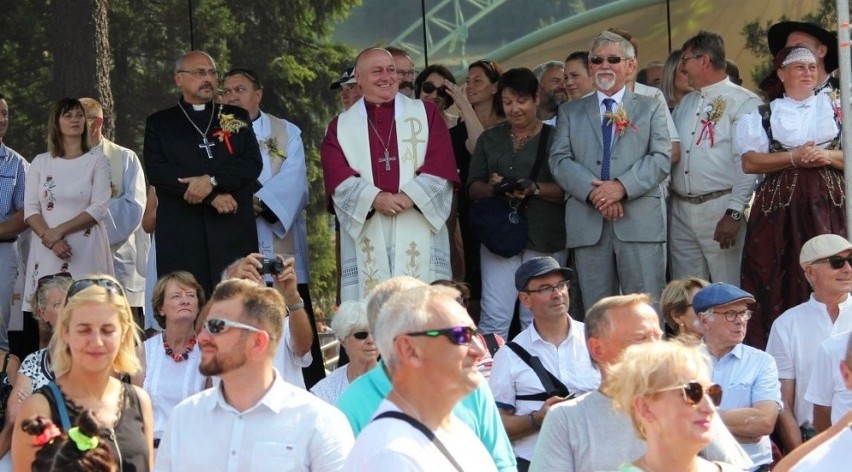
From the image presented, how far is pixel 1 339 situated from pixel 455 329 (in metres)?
5.12

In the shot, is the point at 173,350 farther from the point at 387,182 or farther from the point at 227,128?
the point at 387,182

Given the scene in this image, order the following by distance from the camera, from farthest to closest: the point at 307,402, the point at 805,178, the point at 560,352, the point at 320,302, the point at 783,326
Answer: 1. the point at 320,302
2. the point at 805,178
3. the point at 783,326
4. the point at 560,352
5. the point at 307,402

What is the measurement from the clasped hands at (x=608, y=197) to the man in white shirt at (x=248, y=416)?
12.5ft

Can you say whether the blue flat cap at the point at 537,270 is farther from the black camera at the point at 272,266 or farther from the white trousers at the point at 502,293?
the white trousers at the point at 502,293

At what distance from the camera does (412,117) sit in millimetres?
9188

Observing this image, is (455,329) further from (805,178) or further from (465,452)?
(805,178)

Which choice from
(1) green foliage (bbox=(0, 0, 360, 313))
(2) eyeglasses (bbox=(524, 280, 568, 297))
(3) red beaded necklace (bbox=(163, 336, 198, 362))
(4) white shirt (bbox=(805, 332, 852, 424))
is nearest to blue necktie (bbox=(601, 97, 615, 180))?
(2) eyeglasses (bbox=(524, 280, 568, 297))

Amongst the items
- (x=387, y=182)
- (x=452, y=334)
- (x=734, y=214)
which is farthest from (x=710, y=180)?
(x=452, y=334)

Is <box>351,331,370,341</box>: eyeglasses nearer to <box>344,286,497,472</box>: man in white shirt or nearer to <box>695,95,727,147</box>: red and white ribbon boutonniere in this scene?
<box>344,286,497,472</box>: man in white shirt

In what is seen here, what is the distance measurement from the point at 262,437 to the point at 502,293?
4.21m

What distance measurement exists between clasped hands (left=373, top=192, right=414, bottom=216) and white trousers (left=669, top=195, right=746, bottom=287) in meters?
1.68

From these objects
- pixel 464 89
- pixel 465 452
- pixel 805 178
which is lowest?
pixel 465 452

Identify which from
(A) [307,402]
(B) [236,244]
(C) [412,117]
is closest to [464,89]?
(C) [412,117]

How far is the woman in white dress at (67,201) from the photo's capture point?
9500 mm
